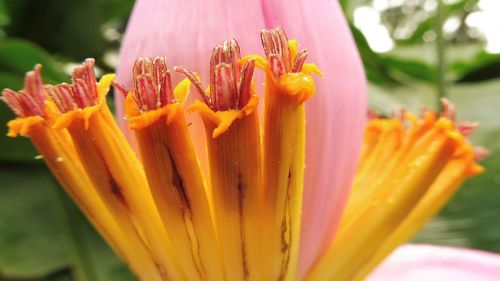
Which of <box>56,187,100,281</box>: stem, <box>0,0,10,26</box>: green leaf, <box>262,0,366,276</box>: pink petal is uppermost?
<box>0,0,10,26</box>: green leaf

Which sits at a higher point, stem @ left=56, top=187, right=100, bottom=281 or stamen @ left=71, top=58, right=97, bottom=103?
stamen @ left=71, top=58, right=97, bottom=103

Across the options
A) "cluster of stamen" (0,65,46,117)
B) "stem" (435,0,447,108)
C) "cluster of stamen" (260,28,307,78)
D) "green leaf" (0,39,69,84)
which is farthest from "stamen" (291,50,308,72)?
"stem" (435,0,447,108)

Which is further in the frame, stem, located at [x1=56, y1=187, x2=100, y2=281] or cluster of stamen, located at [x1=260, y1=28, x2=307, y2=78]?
stem, located at [x1=56, y1=187, x2=100, y2=281]

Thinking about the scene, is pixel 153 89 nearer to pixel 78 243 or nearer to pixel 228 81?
pixel 228 81

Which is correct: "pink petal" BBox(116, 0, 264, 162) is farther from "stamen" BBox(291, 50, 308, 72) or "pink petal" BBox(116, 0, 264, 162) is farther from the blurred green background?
the blurred green background

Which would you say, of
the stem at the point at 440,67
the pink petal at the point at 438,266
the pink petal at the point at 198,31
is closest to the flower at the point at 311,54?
the pink petal at the point at 198,31

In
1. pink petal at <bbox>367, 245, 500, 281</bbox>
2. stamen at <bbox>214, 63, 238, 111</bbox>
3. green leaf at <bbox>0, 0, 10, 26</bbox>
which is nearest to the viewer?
stamen at <bbox>214, 63, 238, 111</bbox>
